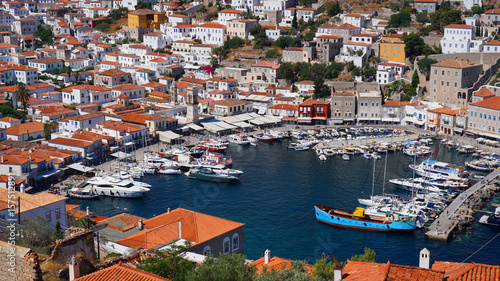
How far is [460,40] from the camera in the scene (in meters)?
52.3

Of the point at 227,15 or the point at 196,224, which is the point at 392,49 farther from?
the point at 196,224

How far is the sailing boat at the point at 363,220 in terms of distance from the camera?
27500 millimetres

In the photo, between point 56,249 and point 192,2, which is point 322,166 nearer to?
point 56,249

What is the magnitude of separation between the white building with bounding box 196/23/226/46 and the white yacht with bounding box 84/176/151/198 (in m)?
32.0

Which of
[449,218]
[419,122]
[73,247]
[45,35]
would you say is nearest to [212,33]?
[45,35]

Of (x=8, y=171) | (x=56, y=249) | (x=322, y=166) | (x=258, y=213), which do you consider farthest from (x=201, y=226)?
(x=322, y=166)

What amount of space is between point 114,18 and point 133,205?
47.7 meters

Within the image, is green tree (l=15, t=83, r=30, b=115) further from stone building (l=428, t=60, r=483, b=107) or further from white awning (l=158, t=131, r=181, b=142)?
stone building (l=428, t=60, r=483, b=107)

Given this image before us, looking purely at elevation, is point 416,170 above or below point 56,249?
below

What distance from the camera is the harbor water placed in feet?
83.2

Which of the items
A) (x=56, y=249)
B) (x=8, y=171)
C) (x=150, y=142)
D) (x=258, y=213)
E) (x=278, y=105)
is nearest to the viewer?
(x=56, y=249)

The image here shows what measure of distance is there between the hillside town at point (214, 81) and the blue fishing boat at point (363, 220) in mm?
3165

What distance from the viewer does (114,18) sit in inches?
2916

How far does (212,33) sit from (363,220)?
3851cm
